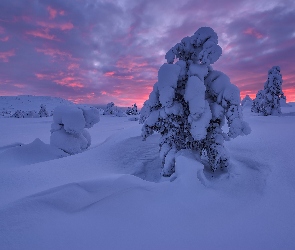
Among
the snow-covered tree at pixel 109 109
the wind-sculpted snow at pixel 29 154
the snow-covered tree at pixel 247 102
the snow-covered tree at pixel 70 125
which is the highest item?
the snow-covered tree at pixel 247 102

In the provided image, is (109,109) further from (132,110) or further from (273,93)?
(273,93)

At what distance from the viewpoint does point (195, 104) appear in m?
4.54

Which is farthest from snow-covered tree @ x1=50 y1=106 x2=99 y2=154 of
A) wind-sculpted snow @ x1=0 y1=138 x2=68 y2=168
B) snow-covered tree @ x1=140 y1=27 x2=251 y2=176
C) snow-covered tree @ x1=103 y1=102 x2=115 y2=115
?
snow-covered tree @ x1=103 y1=102 x2=115 y2=115

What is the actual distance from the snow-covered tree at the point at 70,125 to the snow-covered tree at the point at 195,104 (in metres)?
4.86

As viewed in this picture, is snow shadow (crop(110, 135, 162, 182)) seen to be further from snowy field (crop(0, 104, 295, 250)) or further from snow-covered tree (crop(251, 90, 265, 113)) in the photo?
snow-covered tree (crop(251, 90, 265, 113))

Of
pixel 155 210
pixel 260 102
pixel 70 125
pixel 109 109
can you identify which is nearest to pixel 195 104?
pixel 155 210

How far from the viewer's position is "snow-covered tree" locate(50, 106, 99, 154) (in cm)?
928

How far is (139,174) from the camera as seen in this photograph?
5.85 meters

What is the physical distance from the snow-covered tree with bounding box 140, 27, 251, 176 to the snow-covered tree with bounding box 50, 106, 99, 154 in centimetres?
486

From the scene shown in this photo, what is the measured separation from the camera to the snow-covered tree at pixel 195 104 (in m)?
4.53

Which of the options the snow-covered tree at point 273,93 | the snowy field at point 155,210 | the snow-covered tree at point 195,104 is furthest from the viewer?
the snow-covered tree at point 273,93

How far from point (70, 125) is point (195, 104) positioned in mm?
6972

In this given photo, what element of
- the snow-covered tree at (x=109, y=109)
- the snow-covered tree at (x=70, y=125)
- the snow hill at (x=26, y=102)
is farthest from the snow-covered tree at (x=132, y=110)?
the snow hill at (x=26, y=102)

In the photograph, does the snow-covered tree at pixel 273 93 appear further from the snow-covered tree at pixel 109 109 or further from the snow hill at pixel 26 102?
the snow hill at pixel 26 102
